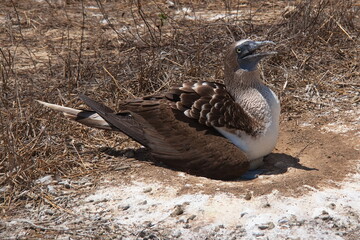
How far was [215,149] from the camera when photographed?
512 centimetres

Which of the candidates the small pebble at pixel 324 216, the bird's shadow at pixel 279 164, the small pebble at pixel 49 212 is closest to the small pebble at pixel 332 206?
the small pebble at pixel 324 216

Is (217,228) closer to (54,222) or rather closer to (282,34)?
(54,222)

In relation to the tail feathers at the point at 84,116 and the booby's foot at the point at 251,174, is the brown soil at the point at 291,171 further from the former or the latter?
the tail feathers at the point at 84,116

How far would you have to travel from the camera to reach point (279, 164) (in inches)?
218

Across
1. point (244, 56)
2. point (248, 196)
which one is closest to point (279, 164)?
point (248, 196)

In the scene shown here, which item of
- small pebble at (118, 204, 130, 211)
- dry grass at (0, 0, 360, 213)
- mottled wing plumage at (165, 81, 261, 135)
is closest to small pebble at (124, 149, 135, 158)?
dry grass at (0, 0, 360, 213)

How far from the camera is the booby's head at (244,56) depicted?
5418mm

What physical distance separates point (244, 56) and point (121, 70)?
2089 mm

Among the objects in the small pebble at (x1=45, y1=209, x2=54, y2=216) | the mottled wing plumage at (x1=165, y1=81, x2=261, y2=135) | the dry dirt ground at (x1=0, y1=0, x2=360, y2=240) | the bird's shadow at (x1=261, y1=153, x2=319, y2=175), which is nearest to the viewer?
the dry dirt ground at (x1=0, y1=0, x2=360, y2=240)

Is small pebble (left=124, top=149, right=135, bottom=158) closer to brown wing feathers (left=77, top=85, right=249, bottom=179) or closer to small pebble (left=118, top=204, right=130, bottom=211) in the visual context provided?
brown wing feathers (left=77, top=85, right=249, bottom=179)

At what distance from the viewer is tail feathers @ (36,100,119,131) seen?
5719mm

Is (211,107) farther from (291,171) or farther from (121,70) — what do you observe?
(121,70)

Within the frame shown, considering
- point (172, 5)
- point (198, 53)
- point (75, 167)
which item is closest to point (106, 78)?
point (198, 53)

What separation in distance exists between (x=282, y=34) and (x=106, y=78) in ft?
8.02
